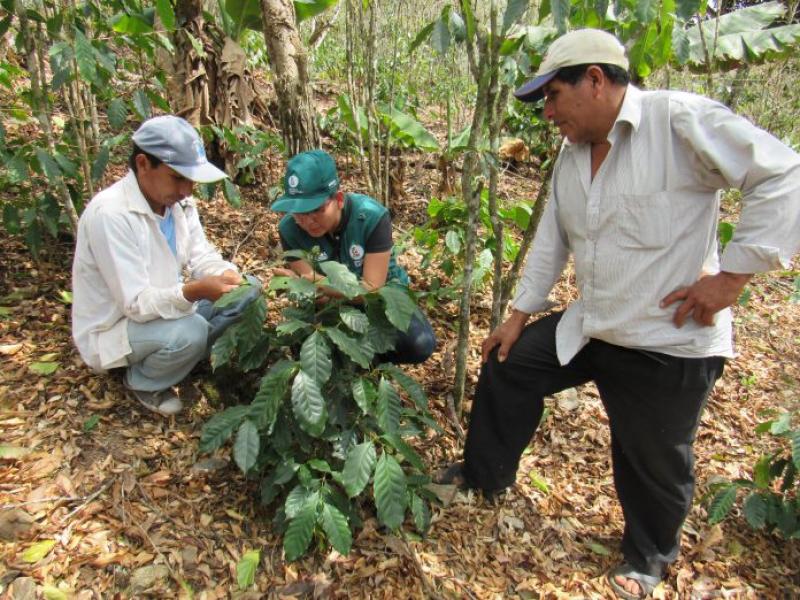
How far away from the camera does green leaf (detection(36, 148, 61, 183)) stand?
2426 millimetres

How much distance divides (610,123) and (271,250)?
2.56m

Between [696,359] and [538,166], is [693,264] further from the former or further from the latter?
[538,166]

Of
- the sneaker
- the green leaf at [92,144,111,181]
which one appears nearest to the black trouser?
the sneaker

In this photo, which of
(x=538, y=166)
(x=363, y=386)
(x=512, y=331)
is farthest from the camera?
(x=538, y=166)

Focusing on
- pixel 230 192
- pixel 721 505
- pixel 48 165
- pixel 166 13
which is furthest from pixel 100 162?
pixel 721 505

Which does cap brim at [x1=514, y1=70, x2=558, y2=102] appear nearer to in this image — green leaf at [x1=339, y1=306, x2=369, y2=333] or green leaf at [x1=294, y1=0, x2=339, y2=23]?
green leaf at [x1=339, y1=306, x2=369, y2=333]

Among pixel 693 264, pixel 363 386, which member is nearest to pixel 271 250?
pixel 363 386

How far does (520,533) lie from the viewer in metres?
2.36

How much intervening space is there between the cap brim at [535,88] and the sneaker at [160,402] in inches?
74.9

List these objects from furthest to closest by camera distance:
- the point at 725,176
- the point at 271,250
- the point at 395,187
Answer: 1. the point at 395,187
2. the point at 271,250
3. the point at 725,176

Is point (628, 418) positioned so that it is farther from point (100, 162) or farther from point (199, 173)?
point (100, 162)

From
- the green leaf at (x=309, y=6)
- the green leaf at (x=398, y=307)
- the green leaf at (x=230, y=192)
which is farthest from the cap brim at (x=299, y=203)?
the green leaf at (x=309, y=6)

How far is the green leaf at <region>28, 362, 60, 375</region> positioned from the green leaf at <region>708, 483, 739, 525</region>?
9.44 feet

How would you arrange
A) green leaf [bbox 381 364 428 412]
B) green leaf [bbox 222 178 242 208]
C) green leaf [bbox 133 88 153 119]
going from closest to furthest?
green leaf [bbox 381 364 428 412] → green leaf [bbox 133 88 153 119] → green leaf [bbox 222 178 242 208]
